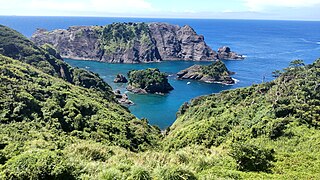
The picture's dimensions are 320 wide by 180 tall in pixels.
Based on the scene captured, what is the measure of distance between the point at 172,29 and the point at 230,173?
16551 cm

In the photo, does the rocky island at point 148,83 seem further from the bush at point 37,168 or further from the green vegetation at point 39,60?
the bush at point 37,168

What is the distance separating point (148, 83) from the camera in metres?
98.4

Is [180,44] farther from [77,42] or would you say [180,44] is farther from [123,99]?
[123,99]

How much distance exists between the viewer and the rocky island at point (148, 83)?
9781 centimetres

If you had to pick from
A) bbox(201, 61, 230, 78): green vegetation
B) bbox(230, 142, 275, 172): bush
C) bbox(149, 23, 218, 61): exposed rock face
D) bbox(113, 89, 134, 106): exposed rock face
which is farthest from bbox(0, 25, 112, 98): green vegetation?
bbox(149, 23, 218, 61): exposed rock face

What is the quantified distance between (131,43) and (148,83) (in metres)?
70.2

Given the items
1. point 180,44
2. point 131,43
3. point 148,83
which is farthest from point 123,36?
point 148,83

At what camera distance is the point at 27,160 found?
49.4 feet

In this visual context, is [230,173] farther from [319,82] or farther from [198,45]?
[198,45]

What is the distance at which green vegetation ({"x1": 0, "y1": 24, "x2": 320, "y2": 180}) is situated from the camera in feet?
52.3

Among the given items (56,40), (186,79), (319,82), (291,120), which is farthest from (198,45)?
(291,120)

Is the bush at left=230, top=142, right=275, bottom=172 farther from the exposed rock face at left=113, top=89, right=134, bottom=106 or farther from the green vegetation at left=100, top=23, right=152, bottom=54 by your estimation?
the green vegetation at left=100, top=23, right=152, bottom=54

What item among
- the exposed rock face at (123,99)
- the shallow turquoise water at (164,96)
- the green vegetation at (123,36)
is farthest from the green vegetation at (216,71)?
the green vegetation at (123,36)

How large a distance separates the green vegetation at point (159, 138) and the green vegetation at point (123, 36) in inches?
4013
